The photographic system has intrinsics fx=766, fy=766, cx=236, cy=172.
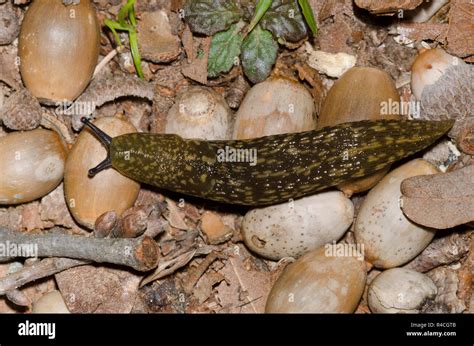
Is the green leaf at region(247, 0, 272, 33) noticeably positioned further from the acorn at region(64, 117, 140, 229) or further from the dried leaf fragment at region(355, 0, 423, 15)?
the acorn at region(64, 117, 140, 229)

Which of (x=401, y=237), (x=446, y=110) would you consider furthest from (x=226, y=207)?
(x=446, y=110)

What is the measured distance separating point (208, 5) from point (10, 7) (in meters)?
1.01

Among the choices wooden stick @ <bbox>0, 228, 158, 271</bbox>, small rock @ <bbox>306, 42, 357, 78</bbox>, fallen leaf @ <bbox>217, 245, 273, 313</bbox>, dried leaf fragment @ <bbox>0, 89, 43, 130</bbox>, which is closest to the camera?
wooden stick @ <bbox>0, 228, 158, 271</bbox>

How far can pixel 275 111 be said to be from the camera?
3.78 metres

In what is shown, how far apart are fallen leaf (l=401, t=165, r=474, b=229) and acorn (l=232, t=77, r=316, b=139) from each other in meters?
0.60

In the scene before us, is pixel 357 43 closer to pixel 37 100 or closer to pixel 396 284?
pixel 396 284

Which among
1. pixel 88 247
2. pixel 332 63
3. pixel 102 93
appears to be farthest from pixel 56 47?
pixel 332 63

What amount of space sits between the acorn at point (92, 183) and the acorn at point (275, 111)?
1.97 feet

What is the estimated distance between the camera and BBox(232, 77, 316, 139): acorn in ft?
12.4

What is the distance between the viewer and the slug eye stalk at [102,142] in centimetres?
368

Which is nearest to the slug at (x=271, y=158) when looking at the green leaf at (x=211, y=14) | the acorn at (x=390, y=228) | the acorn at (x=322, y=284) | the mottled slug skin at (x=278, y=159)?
the mottled slug skin at (x=278, y=159)

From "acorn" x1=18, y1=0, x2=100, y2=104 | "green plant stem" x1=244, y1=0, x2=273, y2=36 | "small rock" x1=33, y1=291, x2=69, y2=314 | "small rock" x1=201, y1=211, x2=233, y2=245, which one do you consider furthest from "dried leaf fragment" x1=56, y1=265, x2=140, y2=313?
"green plant stem" x1=244, y1=0, x2=273, y2=36

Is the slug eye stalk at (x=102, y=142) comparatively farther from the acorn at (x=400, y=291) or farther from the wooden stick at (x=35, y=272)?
the acorn at (x=400, y=291)

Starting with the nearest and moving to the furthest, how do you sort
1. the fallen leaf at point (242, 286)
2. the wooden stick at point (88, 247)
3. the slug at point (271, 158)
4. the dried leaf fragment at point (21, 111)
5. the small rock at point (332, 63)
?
the wooden stick at point (88, 247)
the slug at point (271, 158)
the dried leaf fragment at point (21, 111)
the fallen leaf at point (242, 286)
the small rock at point (332, 63)
